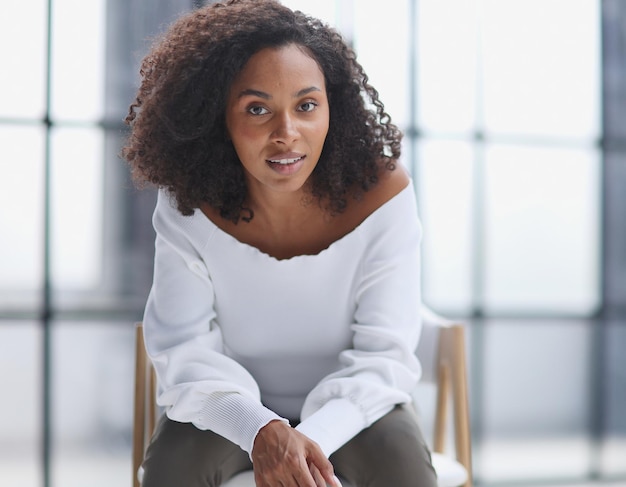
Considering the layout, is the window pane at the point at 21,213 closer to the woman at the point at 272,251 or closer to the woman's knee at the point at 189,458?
the woman at the point at 272,251

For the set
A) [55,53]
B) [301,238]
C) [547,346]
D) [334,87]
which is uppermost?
[55,53]

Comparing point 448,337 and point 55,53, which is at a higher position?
point 55,53

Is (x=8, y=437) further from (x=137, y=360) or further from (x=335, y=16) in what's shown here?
(x=335, y=16)

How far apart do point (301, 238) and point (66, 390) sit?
46.4 inches

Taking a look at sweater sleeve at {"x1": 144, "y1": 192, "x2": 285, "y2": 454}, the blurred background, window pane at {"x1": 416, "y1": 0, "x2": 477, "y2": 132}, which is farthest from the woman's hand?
window pane at {"x1": 416, "y1": 0, "x2": 477, "y2": 132}

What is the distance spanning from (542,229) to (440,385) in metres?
1.22

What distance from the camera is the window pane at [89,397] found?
2.32m

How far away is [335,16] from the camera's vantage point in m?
2.41

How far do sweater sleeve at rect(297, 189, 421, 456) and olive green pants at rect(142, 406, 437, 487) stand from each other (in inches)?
1.4

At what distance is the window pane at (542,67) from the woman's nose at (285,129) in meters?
1.41

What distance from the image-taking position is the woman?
129cm

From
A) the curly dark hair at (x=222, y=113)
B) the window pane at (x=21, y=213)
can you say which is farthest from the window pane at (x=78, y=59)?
the curly dark hair at (x=222, y=113)

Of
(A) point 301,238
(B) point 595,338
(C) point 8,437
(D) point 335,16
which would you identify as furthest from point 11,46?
(B) point 595,338

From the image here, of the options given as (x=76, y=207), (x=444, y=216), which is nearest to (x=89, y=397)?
(x=76, y=207)
